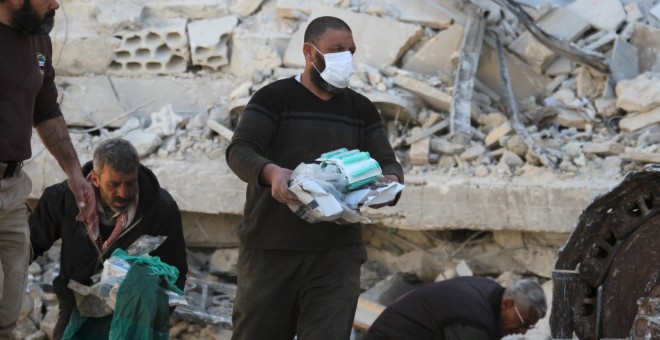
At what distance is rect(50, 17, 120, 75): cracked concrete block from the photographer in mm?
10297

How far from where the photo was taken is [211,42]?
398 inches

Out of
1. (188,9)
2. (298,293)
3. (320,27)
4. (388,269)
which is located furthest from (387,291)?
(320,27)

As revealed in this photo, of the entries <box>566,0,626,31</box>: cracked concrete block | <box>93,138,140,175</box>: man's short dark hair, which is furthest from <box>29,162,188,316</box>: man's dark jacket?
<box>566,0,626,31</box>: cracked concrete block

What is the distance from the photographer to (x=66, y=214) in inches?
248

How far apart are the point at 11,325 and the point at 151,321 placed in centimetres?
91

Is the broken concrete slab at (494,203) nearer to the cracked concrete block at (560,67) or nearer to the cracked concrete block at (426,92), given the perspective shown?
the cracked concrete block at (426,92)

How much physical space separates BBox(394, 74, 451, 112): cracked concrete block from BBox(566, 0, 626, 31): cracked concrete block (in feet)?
5.28

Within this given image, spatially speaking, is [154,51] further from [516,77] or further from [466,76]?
[516,77]

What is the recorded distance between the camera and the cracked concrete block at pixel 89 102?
9938 mm

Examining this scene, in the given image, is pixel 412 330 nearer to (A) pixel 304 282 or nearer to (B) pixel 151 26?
(A) pixel 304 282

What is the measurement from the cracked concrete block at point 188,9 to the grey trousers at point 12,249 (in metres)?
5.21

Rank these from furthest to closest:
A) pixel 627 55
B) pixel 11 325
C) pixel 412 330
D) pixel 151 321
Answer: pixel 627 55, pixel 412 330, pixel 151 321, pixel 11 325

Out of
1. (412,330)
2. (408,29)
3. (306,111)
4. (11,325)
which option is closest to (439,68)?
(408,29)

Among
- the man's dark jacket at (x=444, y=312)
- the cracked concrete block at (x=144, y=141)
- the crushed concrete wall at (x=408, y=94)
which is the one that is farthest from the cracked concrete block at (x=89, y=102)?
the man's dark jacket at (x=444, y=312)
